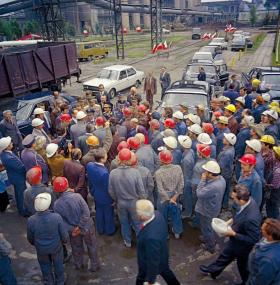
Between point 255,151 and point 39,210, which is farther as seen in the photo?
point 255,151

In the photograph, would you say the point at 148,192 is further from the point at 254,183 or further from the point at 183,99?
the point at 183,99

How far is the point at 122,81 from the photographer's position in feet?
60.4

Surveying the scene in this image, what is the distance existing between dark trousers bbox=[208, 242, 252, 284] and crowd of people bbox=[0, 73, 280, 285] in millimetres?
16

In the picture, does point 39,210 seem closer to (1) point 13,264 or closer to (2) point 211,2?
(1) point 13,264

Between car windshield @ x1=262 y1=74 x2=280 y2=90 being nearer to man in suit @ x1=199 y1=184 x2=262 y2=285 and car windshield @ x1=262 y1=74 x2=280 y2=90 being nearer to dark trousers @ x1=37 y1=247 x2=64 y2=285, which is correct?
man in suit @ x1=199 y1=184 x2=262 y2=285

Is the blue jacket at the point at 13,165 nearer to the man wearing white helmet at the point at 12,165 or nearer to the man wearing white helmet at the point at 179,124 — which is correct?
the man wearing white helmet at the point at 12,165

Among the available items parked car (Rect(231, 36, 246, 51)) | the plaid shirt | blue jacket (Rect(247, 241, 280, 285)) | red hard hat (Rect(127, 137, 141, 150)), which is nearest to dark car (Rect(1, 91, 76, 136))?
red hard hat (Rect(127, 137, 141, 150))

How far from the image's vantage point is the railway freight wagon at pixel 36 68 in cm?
1303

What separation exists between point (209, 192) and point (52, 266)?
2820mm

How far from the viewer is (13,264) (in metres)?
5.57

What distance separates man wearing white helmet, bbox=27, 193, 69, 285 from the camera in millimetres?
4184

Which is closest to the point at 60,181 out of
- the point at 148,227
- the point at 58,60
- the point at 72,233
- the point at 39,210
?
the point at 39,210

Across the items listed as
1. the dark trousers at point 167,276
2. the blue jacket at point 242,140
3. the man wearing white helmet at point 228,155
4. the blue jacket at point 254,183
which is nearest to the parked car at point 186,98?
the blue jacket at point 242,140

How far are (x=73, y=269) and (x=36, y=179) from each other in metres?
1.79
